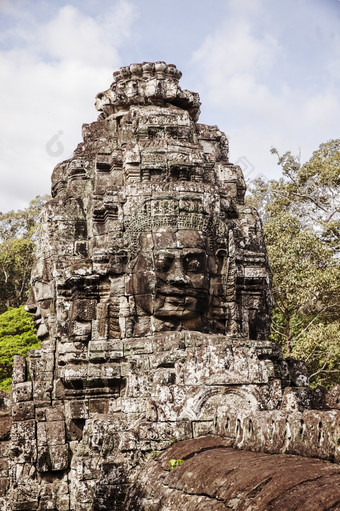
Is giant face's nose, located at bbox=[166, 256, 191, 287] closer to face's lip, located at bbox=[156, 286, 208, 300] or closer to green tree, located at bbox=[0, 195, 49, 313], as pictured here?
face's lip, located at bbox=[156, 286, 208, 300]

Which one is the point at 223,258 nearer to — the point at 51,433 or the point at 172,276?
the point at 172,276

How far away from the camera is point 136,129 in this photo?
38.7 feet

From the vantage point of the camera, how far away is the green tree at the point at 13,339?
20.8 meters

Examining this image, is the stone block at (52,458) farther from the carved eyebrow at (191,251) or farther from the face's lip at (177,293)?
the carved eyebrow at (191,251)

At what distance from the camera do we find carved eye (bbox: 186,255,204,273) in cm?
1003

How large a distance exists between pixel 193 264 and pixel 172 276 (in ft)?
1.43

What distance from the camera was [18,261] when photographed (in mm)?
29750

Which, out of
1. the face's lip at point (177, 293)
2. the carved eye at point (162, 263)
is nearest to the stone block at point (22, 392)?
the face's lip at point (177, 293)

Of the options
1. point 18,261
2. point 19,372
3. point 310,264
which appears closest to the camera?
point 19,372

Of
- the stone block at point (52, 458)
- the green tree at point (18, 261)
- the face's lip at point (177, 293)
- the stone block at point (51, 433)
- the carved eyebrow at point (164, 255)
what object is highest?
the green tree at point (18, 261)

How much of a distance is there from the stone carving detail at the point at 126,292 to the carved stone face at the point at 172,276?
0.7 inches

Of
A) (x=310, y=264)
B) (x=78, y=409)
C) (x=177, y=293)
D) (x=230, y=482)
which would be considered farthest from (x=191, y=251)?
(x=310, y=264)

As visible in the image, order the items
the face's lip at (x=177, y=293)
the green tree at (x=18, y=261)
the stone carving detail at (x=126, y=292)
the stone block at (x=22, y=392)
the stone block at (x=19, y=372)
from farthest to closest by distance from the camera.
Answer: the green tree at (x=18, y=261) < the stone block at (x=19, y=372) < the stone block at (x=22, y=392) < the face's lip at (x=177, y=293) < the stone carving detail at (x=126, y=292)

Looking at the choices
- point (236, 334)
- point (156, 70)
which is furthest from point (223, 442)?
point (156, 70)
